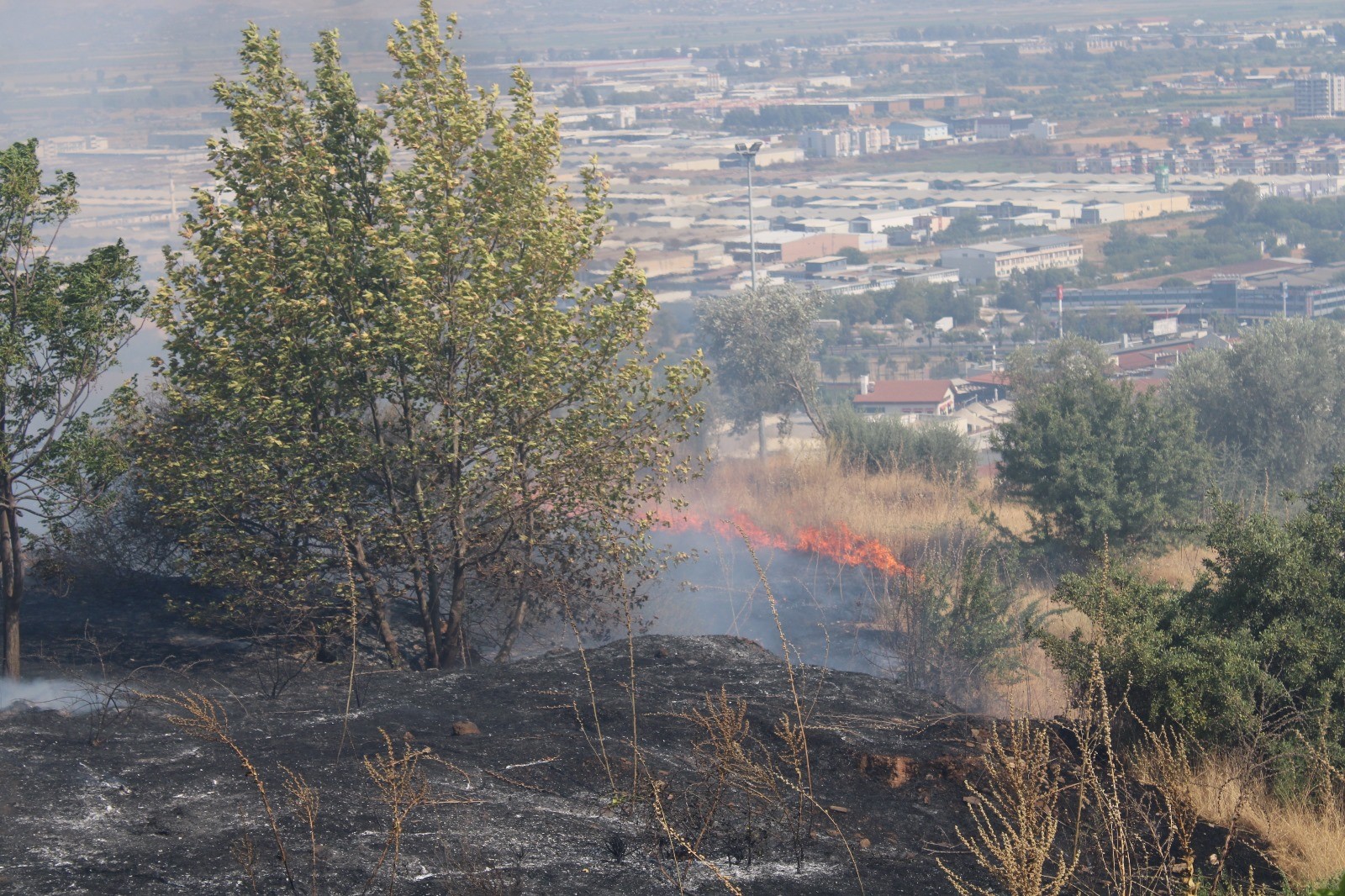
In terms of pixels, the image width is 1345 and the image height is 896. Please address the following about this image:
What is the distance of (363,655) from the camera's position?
13227 millimetres

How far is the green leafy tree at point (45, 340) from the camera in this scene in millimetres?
11062

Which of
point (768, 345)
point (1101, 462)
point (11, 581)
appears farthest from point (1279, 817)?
point (768, 345)

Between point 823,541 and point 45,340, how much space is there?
17.0 metres

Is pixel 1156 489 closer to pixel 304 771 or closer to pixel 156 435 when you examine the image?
pixel 156 435

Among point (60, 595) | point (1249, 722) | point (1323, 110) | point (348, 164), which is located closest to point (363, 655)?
point (60, 595)

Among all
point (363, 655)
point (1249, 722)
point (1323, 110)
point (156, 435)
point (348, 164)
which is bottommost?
point (363, 655)

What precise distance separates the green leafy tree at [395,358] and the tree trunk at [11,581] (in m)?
1.28

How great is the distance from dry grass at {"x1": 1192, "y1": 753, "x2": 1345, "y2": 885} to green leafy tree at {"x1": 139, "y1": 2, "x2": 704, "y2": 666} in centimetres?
543

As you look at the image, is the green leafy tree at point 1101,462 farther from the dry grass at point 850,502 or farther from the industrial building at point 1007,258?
the industrial building at point 1007,258

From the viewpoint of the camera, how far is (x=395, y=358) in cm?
1258

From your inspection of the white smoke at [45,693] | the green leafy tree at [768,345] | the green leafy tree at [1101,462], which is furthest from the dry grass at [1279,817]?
the green leafy tree at [768,345]

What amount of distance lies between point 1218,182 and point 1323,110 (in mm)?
49428

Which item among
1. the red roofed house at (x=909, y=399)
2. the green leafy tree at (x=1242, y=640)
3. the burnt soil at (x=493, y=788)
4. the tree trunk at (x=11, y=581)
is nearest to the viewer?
the burnt soil at (x=493, y=788)

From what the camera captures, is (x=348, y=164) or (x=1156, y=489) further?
(x=1156, y=489)
